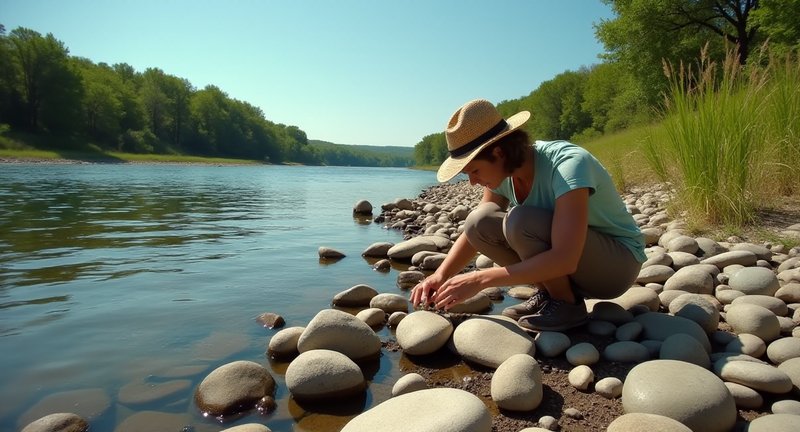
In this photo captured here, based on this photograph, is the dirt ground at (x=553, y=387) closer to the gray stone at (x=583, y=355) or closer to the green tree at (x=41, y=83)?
the gray stone at (x=583, y=355)

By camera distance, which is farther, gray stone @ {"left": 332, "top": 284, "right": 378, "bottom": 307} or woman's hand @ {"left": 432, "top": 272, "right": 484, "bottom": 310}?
gray stone @ {"left": 332, "top": 284, "right": 378, "bottom": 307}

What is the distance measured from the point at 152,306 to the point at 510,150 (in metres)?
2.87

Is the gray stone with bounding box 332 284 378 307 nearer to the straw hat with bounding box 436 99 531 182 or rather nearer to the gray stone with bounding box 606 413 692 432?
the straw hat with bounding box 436 99 531 182

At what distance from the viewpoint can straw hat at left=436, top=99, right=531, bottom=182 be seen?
222 centimetres

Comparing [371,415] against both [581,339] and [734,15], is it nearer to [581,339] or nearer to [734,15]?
[581,339]

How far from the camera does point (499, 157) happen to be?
2262 millimetres

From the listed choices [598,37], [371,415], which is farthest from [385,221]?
[598,37]

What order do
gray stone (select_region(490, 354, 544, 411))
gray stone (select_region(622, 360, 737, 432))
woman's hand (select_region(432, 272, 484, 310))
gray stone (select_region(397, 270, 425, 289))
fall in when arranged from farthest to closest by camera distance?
gray stone (select_region(397, 270, 425, 289)), woman's hand (select_region(432, 272, 484, 310)), gray stone (select_region(490, 354, 544, 411)), gray stone (select_region(622, 360, 737, 432))

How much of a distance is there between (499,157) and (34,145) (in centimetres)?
4494

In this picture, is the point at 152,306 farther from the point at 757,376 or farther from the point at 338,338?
the point at 757,376

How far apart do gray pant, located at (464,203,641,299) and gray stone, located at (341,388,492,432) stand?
88cm

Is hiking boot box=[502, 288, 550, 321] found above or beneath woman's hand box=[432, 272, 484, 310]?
beneath

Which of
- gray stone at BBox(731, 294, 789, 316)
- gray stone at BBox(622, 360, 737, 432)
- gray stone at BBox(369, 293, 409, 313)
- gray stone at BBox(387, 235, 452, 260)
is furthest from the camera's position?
gray stone at BBox(387, 235, 452, 260)

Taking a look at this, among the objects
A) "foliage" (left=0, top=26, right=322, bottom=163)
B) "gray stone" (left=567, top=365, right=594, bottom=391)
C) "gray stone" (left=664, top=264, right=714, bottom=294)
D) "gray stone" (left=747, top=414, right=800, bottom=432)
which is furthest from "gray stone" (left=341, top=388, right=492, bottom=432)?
"foliage" (left=0, top=26, right=322, bottom=163)
